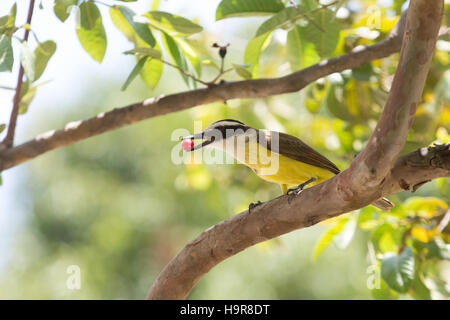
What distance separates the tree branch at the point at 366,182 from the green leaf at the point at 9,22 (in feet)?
3.72

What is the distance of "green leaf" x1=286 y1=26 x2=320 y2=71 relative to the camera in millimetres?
2545

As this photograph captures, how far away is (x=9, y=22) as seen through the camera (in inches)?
76.3

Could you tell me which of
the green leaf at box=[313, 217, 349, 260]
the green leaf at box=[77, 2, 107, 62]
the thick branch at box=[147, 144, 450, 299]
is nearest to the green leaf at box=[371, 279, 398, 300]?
the green leaf at box=[313, 217, 349, 260]

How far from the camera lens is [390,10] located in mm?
3404

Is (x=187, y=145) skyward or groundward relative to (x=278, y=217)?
skyward

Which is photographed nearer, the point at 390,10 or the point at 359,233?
the point at 390,10

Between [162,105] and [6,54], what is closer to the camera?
[6,54]

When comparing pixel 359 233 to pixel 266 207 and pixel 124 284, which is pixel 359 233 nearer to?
pixel 124 284

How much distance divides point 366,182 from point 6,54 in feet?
4.27

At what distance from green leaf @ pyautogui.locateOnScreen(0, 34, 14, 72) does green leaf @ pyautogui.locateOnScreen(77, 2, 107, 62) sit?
1.43ft

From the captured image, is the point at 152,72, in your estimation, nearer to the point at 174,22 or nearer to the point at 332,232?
the point at 174,22

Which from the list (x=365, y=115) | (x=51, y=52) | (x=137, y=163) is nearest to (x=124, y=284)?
(x=137, y=163)

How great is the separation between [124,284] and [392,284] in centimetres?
876

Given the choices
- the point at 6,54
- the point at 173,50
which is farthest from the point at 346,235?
the point at 6,54
